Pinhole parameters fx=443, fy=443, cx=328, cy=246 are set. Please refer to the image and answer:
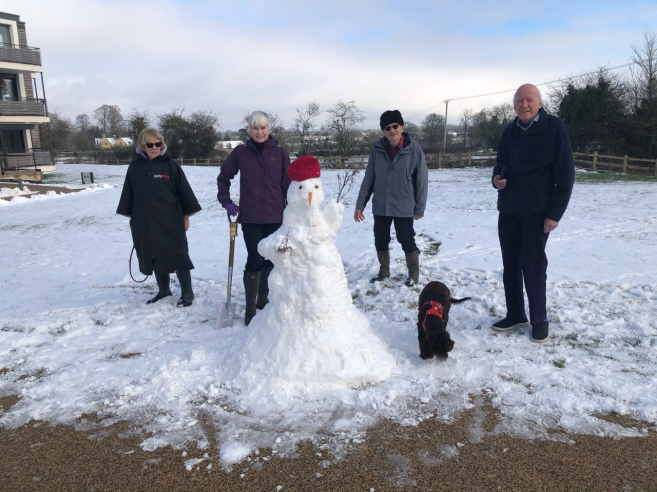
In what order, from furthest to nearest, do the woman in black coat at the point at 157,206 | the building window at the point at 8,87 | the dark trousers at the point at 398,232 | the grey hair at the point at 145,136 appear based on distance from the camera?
the building window at the point at 8,87
the dark trousers at the point at 398,232
the woman in black coat at the point at 157,206
the grey hair at the point at 145,136

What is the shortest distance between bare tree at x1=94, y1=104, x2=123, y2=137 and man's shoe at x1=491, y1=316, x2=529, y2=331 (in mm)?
76716

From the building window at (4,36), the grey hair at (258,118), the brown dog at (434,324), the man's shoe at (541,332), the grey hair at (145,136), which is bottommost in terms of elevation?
the man's shoe at (541,332)

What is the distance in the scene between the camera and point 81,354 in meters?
4.00

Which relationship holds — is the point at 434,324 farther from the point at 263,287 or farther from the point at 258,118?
the point at 258,118

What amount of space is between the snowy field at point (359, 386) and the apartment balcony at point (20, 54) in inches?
872

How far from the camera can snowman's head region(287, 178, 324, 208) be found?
343cm

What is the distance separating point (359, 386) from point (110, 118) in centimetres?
7920

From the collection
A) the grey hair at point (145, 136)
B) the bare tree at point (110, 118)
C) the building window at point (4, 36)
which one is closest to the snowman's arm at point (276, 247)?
the grey hair at point (145, 136)

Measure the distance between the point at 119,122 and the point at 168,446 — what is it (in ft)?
258

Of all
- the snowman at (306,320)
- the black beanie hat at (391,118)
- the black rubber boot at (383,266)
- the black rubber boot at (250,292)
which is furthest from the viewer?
the black rubber boot at (383,266)

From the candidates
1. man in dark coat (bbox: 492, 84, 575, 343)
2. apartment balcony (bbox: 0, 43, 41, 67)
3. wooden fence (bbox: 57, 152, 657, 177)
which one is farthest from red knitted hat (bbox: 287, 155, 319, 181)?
apartment balcony (bbox: 0, 43, 41, 67)

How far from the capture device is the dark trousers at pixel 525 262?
3.84 meters

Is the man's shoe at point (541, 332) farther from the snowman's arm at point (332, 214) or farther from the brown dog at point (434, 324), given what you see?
the snowman's arm at point (332, 214)

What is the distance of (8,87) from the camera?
982 inches
